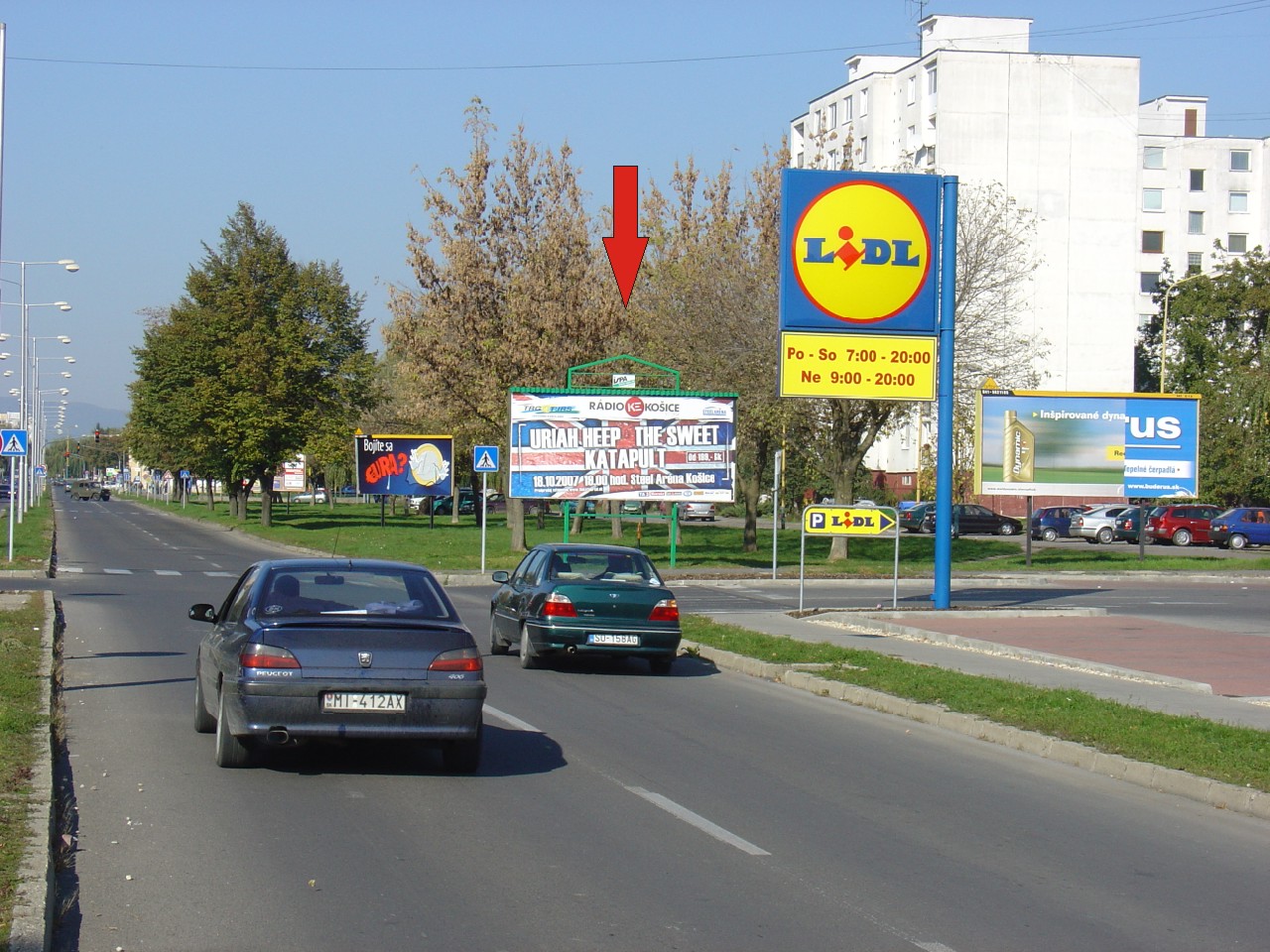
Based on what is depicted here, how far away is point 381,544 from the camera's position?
45.9m

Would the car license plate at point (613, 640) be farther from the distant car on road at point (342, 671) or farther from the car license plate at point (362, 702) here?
the car license plate at point (362, 702)

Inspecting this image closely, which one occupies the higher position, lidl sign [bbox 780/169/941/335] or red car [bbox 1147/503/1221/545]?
lidl sign [bbox 780/169/941/335]

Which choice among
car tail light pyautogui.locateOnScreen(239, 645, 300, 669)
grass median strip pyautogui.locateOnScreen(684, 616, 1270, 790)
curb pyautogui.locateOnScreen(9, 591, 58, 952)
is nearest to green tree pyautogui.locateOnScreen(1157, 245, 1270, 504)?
grass median strip pyautogui.locateOnScreen(684, 616, 1270, 790)

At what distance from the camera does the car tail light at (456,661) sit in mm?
9023

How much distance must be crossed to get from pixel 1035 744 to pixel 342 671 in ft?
18.5

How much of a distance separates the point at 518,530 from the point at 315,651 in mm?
31819

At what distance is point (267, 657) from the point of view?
8.80 metres

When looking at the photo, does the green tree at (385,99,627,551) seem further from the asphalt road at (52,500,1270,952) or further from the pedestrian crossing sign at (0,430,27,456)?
the asphalt road at (52,500,1270,952)

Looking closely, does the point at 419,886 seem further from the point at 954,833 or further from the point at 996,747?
the point at 996,747

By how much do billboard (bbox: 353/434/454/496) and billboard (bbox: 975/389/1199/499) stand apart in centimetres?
3309

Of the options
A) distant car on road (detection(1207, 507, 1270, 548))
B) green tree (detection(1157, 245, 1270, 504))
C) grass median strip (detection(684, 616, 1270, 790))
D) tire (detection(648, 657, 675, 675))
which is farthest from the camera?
green tree (detection(1157, 245, 1270, 504))

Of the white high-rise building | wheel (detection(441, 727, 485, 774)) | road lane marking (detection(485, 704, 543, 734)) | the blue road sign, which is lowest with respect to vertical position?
road lane marking (detection(485, 704, 543, 734))

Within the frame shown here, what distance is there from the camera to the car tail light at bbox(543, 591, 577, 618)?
1572cm

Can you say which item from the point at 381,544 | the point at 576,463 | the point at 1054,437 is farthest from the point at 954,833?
the point at 381,544
